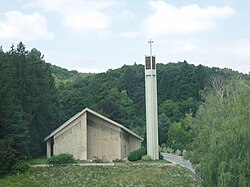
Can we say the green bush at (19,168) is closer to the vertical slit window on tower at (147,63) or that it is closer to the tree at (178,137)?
the vertical slit window on tower at (147,63)

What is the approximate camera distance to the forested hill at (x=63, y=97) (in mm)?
36562

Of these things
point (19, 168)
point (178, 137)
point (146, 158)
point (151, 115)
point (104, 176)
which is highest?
point (151, 115)

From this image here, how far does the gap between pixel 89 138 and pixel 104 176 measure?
1060 centimetres

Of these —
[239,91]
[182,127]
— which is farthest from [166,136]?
[239,91]

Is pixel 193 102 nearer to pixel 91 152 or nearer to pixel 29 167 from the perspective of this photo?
pixel 91 152

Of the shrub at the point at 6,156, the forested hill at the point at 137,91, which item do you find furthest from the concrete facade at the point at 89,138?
the forested hill at the point at 137,91

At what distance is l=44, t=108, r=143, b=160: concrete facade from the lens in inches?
1639

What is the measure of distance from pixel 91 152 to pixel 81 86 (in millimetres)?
40953

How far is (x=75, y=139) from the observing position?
137ft

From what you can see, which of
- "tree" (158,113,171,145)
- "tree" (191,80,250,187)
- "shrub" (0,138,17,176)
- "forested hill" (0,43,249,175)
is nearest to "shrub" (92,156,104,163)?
"forested hill" (0,43,249,175)

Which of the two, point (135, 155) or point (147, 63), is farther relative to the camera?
point (147, 63)

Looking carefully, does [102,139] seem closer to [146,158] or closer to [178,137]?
[146,158]

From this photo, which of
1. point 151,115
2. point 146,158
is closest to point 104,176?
point 146,158

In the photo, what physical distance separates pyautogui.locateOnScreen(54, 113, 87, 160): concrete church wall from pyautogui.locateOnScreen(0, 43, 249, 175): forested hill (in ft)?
8.25
